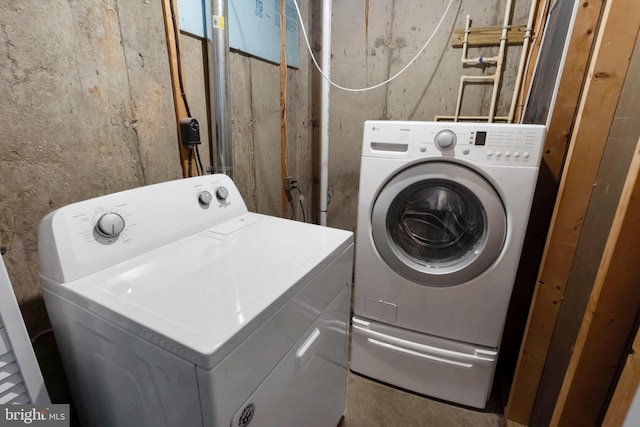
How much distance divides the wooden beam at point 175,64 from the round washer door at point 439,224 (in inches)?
32.5

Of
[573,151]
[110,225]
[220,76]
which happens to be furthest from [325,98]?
[110,225]

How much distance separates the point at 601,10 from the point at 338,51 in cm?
135

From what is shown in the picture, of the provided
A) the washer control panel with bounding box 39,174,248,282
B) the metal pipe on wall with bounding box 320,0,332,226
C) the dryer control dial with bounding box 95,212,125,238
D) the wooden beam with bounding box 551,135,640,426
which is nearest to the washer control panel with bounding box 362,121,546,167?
the wooden beam with bounding box 551,135,640,426

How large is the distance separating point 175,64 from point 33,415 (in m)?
1.10

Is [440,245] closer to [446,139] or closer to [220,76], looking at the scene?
[446,139]

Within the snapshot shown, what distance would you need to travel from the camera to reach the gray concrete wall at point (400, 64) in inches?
68.4

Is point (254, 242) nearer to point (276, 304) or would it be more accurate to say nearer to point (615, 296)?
point (276, 304)

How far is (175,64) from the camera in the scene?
112 cm

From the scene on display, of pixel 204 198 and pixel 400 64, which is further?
pixel 400 64

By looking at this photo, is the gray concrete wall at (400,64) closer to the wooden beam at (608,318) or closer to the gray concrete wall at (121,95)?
the gray concrete wall at (121,95)

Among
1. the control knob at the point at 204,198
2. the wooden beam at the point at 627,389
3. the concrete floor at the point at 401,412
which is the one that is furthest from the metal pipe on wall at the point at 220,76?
the wooden beam at the point at 627,389

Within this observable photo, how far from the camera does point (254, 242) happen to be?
906mm

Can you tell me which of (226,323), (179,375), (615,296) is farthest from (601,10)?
Answer: (179,375)

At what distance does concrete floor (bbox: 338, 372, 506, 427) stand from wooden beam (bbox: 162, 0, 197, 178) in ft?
4.24
